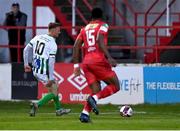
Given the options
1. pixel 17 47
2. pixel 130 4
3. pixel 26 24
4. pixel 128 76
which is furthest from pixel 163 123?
pixel 130 4

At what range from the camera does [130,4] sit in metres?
32.6

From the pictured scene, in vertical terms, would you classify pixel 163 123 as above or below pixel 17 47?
below

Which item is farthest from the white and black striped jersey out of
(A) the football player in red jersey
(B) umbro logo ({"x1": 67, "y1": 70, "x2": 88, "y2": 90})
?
(B) umbro logo ({"x1": 67, "y1": 70, "x2": 88, "y2": 90})

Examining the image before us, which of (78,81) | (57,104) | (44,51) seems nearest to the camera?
(57,104)

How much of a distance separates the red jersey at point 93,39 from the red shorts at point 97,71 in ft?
0.29

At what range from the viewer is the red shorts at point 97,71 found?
18734 mm

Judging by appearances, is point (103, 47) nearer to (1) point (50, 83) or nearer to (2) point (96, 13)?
(2) point (96, 13)

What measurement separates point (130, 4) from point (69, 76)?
6343 millimetres

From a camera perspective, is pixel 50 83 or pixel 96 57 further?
pixel 50 83

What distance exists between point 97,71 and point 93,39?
2.12 feet

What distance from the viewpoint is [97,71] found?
18.8m

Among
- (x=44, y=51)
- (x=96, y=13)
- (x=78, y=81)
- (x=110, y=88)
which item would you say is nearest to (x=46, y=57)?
(x=44, y=51)

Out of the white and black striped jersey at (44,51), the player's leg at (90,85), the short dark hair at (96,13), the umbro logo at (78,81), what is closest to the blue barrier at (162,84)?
the umbro logo at (78,81)

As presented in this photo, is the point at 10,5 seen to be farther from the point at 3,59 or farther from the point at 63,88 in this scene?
the point at 63,88
